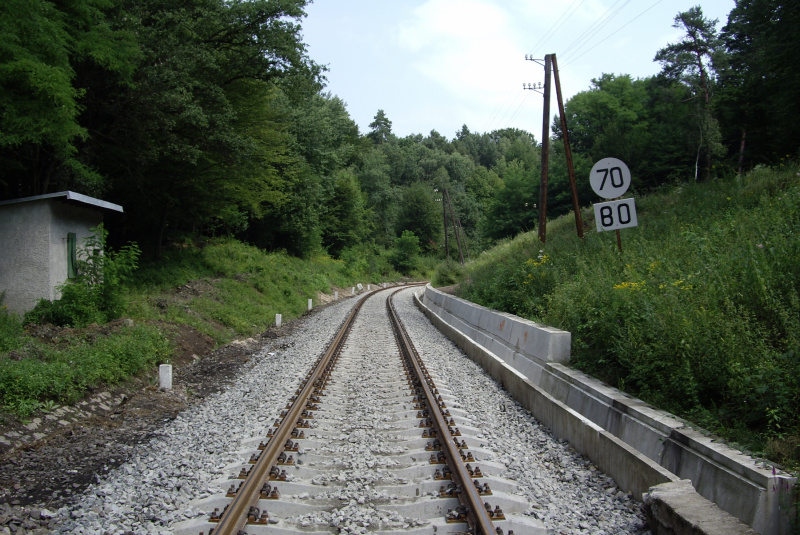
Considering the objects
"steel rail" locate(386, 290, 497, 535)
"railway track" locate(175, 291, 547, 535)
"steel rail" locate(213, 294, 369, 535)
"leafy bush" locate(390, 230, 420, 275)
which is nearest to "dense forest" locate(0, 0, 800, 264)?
"steel rail" locate(213, 294, 369, 535)

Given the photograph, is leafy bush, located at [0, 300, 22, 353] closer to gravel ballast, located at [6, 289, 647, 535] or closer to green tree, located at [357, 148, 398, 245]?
gravel ballast, located at [6, 289, 647, 535]

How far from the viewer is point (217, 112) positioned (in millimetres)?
18391

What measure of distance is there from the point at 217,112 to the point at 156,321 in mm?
8225

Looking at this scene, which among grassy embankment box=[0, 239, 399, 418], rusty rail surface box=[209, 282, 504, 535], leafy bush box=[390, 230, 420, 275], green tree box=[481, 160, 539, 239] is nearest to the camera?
rusty rail surface box=[209, 282, 504, 535]

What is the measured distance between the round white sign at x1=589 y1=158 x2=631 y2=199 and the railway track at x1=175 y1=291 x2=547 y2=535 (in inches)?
163

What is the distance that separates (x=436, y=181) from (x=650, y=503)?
103 meters

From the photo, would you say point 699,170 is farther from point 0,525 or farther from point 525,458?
point 0,525

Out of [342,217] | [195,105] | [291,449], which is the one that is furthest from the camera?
[342,217]

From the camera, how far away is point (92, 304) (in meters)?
12.0

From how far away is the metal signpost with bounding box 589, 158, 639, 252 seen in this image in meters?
8.60

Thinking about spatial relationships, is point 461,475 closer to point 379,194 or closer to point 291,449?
point 291,449

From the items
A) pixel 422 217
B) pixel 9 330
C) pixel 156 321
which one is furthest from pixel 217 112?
pixel 422 217

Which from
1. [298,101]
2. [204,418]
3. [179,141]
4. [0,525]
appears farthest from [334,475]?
[298,101]

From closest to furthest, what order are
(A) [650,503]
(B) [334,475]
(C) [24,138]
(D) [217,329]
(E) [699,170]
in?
(A) [650,503]
(B) [334,475]
(C) [24,138]
(D) [217,329]
(E) [699,170]
